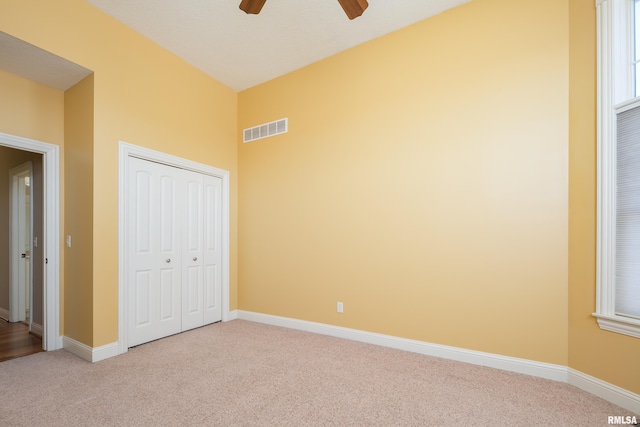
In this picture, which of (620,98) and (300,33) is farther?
(300,33)

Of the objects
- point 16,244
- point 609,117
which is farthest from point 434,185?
point 16,244

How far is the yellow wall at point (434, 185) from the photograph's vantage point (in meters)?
2.46

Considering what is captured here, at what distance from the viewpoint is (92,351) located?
275 centimetres

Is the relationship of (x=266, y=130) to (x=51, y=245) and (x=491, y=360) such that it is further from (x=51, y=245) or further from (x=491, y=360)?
(x=491, y=360)

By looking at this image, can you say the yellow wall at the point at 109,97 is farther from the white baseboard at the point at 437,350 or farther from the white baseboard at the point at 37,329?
the white baseboard at the point at 437,350

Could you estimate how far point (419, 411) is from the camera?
1966mm

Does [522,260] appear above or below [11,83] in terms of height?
below

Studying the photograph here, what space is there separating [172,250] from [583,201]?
4.15m

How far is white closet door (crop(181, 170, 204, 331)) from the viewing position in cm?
369

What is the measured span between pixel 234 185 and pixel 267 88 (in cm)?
151

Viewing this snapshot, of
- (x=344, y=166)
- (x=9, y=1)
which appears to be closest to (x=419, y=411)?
(x=344, y=166)

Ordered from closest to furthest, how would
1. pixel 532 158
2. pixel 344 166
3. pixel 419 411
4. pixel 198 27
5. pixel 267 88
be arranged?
pixel 419 411 < pixel 532 158 < pixel 198 27 < pixel 344 166 < pixel 267 88

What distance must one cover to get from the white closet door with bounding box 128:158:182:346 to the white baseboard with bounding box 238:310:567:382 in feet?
4.24

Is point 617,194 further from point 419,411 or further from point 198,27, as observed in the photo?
point 198,27
